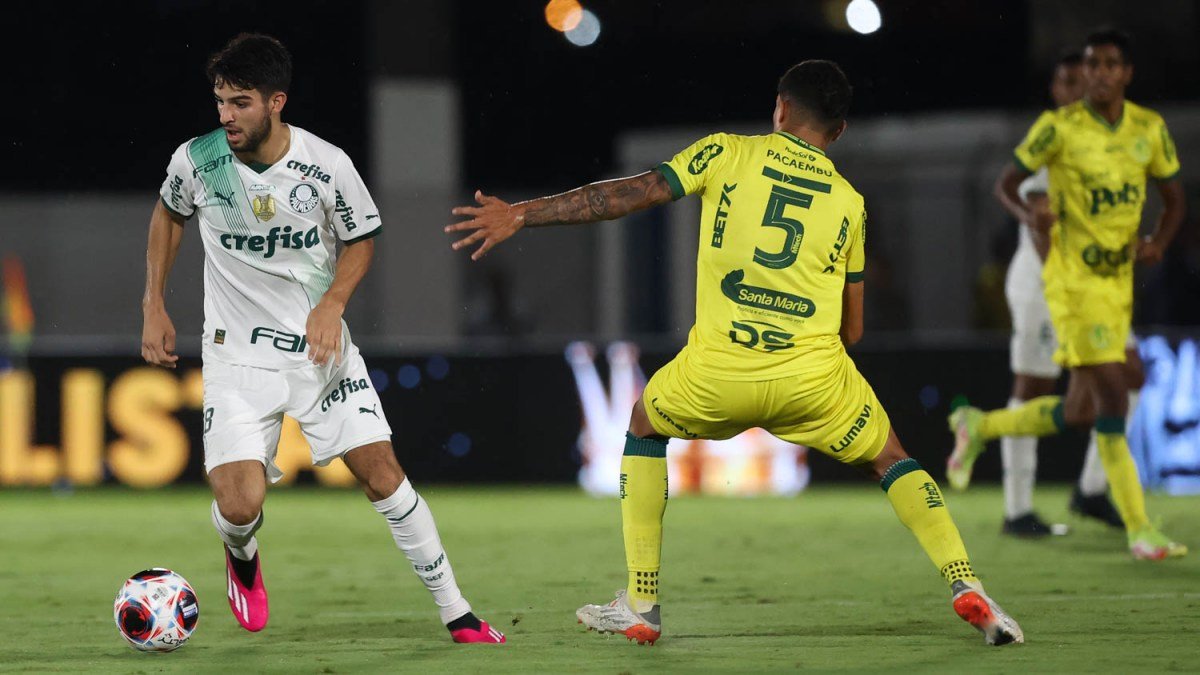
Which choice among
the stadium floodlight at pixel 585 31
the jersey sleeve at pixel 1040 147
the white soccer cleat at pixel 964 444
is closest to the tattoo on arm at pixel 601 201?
the jersey sleeve at pixel 1040 147

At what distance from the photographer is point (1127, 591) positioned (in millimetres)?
6762

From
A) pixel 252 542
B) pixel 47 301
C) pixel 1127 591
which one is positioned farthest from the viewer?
pixel 47 301

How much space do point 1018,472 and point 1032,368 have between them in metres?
0.54

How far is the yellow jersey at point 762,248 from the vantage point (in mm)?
5438

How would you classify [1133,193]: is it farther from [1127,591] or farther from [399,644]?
[399,644]

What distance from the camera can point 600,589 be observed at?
721 centimetres

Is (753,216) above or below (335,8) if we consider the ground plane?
below

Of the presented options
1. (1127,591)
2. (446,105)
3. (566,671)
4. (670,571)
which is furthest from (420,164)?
(566,671)

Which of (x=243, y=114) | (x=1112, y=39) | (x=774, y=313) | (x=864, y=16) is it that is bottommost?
(x=774, y=313)

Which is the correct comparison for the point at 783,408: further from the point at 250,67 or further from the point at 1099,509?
the point at 1099,509

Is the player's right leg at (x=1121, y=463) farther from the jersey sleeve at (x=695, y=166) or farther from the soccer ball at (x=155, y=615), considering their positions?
the soccer ball at (x=155, y=615)

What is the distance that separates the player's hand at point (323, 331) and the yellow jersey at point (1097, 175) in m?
3.61

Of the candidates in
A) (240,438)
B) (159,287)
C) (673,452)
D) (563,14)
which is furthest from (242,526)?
(563,14)

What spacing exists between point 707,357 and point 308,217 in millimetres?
1338
